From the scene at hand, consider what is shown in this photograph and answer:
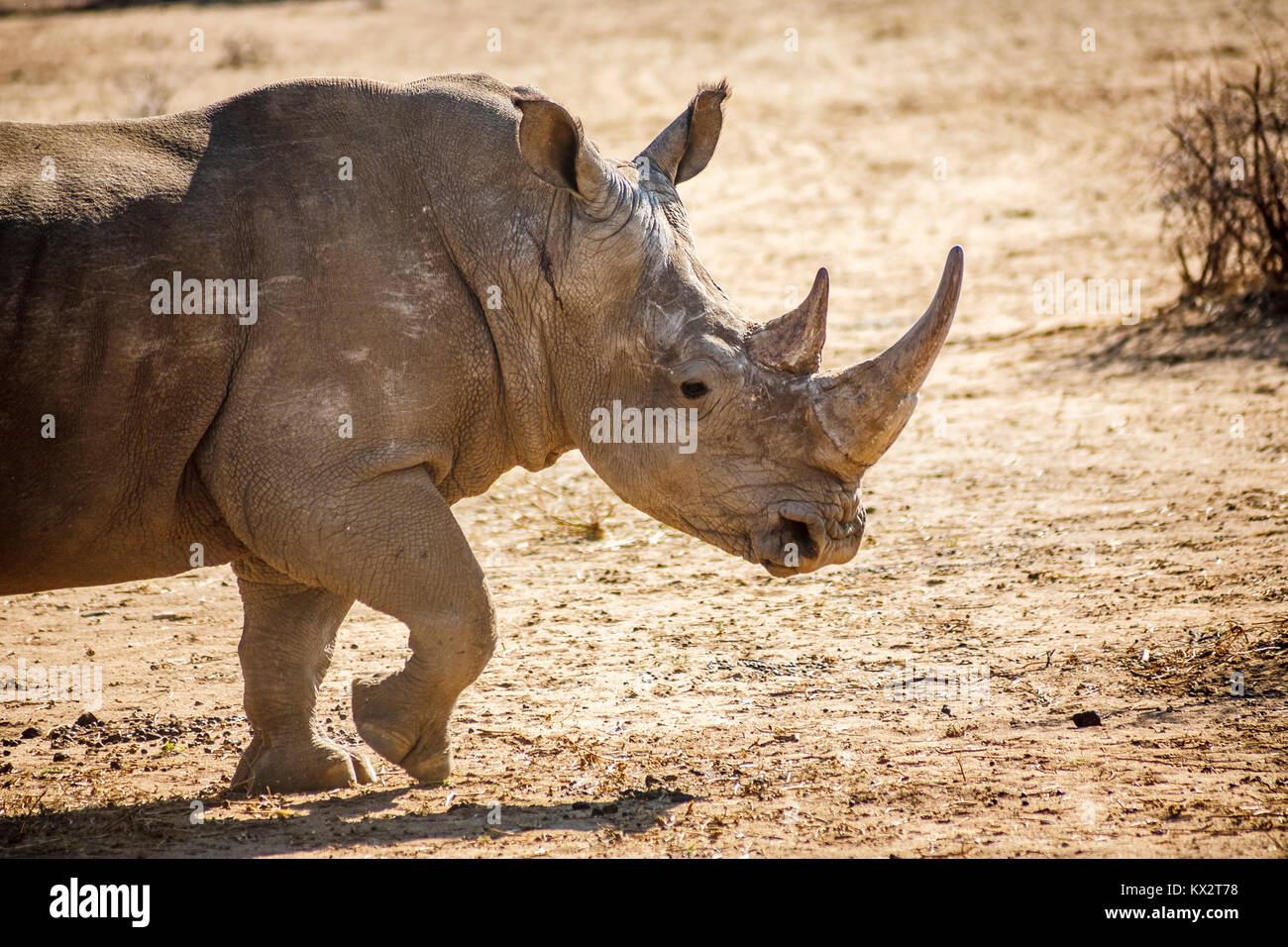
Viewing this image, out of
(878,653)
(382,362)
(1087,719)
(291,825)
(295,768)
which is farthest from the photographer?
(878,653)

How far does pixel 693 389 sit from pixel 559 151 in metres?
0.95

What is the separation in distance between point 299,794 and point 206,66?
19.5 meters

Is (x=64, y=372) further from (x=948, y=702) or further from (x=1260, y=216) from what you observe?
(x=1260, y=216)

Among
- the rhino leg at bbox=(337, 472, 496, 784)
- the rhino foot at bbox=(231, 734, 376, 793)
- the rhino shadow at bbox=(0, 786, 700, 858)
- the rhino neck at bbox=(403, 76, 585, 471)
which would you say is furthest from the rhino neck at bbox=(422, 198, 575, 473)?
the rhino foot at bbox=(231, 734, 376, 793)

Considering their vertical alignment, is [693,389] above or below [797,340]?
below

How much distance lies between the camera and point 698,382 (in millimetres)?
5379

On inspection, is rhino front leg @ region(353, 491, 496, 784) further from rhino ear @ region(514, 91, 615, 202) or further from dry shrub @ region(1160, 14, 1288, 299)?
dry shrub @ region(1160, 14, 1288, 299)

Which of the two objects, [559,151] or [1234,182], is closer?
[559,151]

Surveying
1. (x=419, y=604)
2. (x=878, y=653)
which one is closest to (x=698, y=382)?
(x=419, y=604)

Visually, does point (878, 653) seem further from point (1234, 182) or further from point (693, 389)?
point (1234, 182)

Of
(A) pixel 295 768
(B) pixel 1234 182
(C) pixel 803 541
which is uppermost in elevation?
(B) pixel 1234 182

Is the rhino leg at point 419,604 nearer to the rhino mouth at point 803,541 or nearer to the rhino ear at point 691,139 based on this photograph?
the rhino mouth at point 803,541

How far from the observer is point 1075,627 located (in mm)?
7273

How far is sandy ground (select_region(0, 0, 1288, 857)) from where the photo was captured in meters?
5.22
